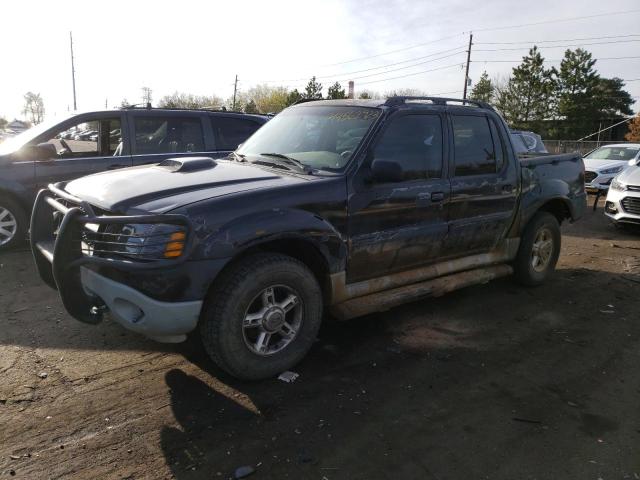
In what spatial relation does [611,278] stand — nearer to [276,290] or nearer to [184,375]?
[276,290]

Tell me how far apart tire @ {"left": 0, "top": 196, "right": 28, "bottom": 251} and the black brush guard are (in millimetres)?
3219

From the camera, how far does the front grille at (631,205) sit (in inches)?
342

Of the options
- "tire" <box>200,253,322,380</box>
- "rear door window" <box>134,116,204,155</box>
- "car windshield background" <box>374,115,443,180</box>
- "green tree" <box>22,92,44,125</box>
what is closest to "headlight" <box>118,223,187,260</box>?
"tire" <box>200,253,322,380</box>

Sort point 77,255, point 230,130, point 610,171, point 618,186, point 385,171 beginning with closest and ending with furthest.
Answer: point 77,255 → point 385,171 → point 230,130 → point 618,186 → point 610,171

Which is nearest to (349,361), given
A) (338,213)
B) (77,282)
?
(338,213)

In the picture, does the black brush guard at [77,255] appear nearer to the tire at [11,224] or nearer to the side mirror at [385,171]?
the side mirror at [385,171]

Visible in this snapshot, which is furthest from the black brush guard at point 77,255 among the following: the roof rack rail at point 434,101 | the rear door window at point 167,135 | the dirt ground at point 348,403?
the rear door window at point 167,135

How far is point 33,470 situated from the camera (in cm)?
244

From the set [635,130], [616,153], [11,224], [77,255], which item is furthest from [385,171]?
[635,130]

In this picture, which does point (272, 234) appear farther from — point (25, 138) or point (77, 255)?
point (25, 138)

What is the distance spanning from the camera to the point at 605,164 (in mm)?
13922

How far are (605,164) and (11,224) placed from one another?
14.5 m

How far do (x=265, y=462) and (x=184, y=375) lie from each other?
1117 millimetres

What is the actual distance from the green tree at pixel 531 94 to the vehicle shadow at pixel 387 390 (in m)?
51.2
